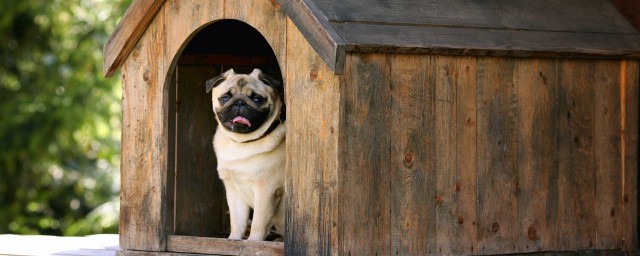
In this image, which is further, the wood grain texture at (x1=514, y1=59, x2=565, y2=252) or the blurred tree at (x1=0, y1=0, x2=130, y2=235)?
the blurred tree at (x1=0, y1=0, x2=130, y2=235)

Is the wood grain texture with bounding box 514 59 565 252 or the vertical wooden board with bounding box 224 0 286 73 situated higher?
the vertical wooden board with bounding box 224 0 286 73

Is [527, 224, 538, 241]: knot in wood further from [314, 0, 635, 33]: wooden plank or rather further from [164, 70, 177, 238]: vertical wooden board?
[164, 70, 177, 238]: vertical wooden board

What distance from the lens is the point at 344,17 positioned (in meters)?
4.70

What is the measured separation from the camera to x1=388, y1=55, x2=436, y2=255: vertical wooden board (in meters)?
4.77

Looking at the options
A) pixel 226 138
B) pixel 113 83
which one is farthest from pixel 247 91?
pixel 113 83

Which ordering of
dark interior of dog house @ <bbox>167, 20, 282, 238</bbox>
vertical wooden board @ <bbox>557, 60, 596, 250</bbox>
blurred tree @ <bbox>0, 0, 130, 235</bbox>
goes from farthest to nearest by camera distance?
1. blurred tree @ <bbox>0, 0, 130, 235</bbox>
2. dark interior of dog house @ <bbox>167, 20, 282, 238</bbox>
3. vertical wooden board @ <bbox>557, 60, 596, 250</bbox>

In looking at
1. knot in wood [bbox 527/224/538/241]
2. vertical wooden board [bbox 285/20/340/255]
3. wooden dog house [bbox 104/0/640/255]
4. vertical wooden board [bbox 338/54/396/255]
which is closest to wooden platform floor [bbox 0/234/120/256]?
wooden dog house [bbox 104/0/640/255]

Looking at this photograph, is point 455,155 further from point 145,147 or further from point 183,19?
point 145,147

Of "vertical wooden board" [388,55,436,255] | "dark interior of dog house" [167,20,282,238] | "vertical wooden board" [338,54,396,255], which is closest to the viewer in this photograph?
"vertical wooden board" [338,54,396,255]

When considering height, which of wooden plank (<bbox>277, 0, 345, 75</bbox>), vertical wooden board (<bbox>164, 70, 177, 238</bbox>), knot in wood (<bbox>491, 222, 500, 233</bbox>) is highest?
wooden plank (<bbox>277, 0, 345, 75</bbox>)

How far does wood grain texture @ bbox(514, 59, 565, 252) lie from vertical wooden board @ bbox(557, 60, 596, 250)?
0.04m

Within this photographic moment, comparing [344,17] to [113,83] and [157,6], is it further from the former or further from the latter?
[113,83]

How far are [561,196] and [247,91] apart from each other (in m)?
1.56

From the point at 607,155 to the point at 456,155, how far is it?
970 millimetres
